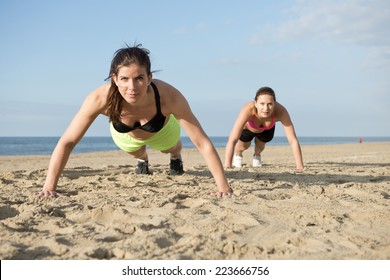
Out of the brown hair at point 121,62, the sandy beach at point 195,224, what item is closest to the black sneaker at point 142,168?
the sandy beach at point 195,224

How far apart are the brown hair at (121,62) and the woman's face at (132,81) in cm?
4

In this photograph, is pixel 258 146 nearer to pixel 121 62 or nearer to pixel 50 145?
pixel 121 62

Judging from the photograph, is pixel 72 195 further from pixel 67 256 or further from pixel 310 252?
pixel 310 252

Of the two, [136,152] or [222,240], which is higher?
[136,152]

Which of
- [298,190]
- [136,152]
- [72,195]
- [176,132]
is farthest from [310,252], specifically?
[136,152]

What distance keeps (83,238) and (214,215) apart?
1008 millimetres

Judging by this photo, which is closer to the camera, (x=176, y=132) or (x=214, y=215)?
(x=214, y=215)

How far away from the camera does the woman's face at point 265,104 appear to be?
285 inches

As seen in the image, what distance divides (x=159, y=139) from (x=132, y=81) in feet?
5.66

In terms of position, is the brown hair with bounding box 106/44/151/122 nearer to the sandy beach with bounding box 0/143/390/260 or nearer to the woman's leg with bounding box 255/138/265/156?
the sandy beach with bounding box 0/143/390/260

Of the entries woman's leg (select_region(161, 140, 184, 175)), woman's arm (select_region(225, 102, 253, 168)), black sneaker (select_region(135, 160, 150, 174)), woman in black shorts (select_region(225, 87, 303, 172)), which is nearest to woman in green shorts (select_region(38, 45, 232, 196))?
woman's leg (select_region(161, 140, 184, 175))
